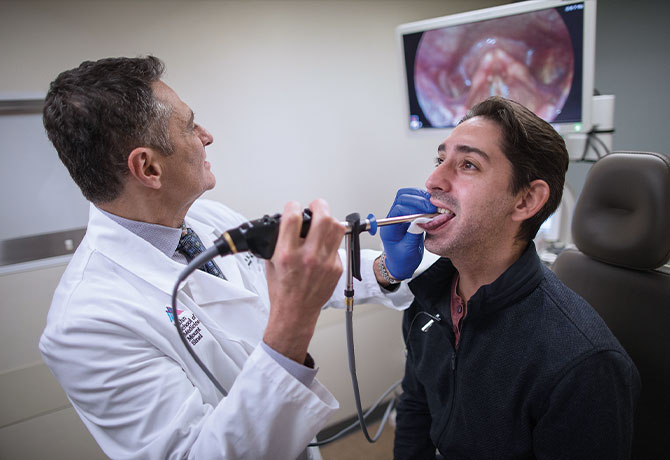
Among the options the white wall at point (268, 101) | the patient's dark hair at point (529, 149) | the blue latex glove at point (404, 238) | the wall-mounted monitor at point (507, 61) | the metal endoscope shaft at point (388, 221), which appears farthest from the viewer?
the white wall at point (268, 101)

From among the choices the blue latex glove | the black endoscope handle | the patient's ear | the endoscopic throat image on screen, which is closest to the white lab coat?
the black endoscope handle

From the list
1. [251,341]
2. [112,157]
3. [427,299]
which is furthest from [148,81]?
[427,299]

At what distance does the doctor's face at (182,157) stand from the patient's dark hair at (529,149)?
0.86 metres

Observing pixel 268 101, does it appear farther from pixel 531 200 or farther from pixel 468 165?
pixel 531 200

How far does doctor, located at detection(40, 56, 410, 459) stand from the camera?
79cm

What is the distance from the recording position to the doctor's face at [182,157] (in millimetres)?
1088

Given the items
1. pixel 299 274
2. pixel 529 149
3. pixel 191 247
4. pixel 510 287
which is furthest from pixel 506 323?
pixel 191 247

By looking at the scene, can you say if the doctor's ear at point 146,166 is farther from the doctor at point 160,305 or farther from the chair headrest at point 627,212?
the chair headrest at point 627,212

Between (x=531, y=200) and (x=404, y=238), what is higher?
(x=531, y=200)

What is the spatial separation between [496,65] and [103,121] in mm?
1556

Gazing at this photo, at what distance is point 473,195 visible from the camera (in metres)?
1.10

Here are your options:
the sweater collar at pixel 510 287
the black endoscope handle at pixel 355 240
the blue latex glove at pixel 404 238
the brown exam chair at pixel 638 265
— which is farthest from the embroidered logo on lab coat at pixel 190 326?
the brown exam chair at pixel 638 265

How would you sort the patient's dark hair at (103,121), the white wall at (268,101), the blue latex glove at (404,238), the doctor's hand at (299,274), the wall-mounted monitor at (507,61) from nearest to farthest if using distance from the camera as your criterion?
the doctor's hand at (299,274)
the patient's dark hair at (103,121)
the blue latex glove at (404,238)
the wall-mounted monitor at (507,61)
the white wall at (268,101)

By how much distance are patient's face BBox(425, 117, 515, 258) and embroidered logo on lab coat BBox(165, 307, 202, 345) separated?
69 centimetres
